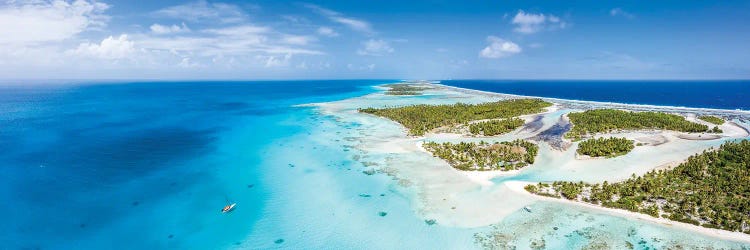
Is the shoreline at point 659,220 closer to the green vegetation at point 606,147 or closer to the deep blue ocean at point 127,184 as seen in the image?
the green vegetation at point 606,147

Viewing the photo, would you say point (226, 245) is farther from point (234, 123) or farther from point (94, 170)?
point (234, 123)

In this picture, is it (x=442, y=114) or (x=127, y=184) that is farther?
(x=442, y=114)

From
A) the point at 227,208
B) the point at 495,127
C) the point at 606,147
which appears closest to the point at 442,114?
the point at 495,127

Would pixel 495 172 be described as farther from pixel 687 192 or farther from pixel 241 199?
pixel 241 199

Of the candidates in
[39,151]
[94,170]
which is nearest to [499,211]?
[94,170]

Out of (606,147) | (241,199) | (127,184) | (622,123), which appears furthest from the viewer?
(622,123)
